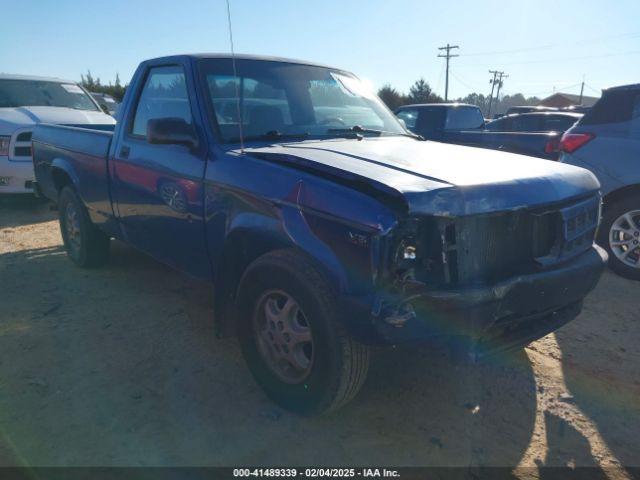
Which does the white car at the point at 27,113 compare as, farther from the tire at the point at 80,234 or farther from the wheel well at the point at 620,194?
the wheel well at the point at 620,194

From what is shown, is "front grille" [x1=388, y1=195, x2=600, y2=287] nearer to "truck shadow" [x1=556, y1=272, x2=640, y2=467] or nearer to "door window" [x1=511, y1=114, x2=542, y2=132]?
"truck shadow" [x1=556, y1=272, x2=640, y2=467]

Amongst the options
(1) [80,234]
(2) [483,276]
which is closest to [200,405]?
(2) [483,276]

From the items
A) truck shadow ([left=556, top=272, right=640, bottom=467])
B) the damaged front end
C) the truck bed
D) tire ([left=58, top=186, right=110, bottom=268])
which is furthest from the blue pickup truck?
tire ([left=58, top=186, right=110, bottom=268])

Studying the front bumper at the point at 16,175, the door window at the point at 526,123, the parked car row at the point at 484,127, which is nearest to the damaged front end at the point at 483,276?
the parked car row at the point at 484,127

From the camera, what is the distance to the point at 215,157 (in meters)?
3.10

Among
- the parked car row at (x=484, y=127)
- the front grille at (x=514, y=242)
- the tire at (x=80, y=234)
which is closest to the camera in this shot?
the front grille at (x=514, y=242)

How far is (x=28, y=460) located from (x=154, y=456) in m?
0.59

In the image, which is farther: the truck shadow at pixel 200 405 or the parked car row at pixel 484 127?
the parked car row at pixel 484 127

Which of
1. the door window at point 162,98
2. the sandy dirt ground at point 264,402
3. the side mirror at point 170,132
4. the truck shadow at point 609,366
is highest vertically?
the door window at point 162,98

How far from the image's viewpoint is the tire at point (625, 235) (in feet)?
16.3

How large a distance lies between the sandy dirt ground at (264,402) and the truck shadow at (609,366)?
10 mm

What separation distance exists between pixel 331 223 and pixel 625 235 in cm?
397

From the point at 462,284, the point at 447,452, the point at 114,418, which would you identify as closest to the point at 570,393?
the point at 447,452

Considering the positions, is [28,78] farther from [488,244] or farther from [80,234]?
[488,244]
